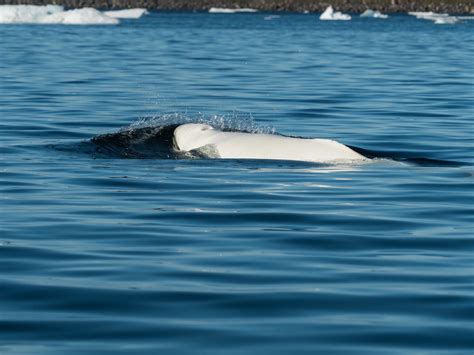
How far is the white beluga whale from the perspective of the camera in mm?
15469

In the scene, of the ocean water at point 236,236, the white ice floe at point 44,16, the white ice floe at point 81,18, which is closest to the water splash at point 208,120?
the ocean water at point 236,236

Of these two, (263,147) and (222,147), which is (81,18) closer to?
(222,147)

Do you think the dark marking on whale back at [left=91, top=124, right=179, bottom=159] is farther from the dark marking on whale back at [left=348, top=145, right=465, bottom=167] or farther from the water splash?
the dark marking on whale back at [left=348, top=145, right=465, bottom=167]

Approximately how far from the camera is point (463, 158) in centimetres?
1686

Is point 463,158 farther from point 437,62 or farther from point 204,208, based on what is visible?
point 437,62

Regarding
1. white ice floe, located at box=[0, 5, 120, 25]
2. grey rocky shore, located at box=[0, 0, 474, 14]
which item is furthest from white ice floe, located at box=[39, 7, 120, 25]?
grey rocky shore, located at box=[0, 0, 474, 14]

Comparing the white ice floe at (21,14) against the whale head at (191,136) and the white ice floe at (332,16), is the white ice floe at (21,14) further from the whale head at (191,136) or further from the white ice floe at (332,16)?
the whale head at (191,136)

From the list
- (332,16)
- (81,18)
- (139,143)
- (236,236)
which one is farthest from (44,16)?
(236,236)

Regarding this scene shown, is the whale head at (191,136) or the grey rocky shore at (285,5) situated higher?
the whale head at (191,136)

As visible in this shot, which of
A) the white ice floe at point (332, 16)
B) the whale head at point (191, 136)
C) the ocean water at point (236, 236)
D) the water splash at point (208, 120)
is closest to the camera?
the ocean water at point (236, 236)

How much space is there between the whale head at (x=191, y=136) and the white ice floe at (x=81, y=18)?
2657 inches

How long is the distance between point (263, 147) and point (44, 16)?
6839 centimetres

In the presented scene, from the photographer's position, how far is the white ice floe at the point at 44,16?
82.0 meters

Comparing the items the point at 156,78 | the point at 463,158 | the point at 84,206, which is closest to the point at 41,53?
the point at 156,78
